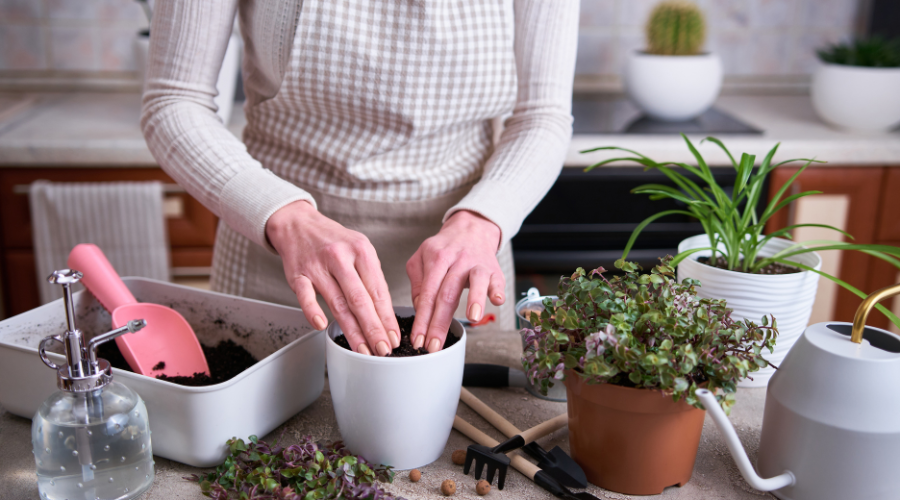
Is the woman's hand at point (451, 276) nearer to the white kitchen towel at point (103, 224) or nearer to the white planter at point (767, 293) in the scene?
the white planter at point (767, 293)

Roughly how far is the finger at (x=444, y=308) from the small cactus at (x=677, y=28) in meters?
1.35

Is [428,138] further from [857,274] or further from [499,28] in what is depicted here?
[857,274]

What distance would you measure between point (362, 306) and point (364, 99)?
1.11ft

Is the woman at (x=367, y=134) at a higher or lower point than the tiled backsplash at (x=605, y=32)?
lower

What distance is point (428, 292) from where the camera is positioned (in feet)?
2.16

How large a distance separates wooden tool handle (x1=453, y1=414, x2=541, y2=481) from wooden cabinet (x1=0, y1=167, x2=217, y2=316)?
3.97 feet

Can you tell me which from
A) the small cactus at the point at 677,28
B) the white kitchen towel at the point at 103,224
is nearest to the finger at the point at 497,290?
the white kitchen towel at the point at 103,224

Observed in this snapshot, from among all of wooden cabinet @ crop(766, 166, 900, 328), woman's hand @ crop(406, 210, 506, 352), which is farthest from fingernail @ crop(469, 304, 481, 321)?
wooden cabinet @ crop(766, 166, 900, 328)

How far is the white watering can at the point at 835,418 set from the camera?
53 centimetres

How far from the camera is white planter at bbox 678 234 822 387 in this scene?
28.3 inches

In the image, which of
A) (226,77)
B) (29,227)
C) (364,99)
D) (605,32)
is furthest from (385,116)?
(605,32)

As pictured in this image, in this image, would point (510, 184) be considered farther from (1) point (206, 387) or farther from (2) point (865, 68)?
(2) point (865, 68)

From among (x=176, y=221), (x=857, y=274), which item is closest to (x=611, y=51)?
(x=857, y=274)

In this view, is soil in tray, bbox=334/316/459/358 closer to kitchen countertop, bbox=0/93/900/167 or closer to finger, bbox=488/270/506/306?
finger, bbox=488/270/506/306
